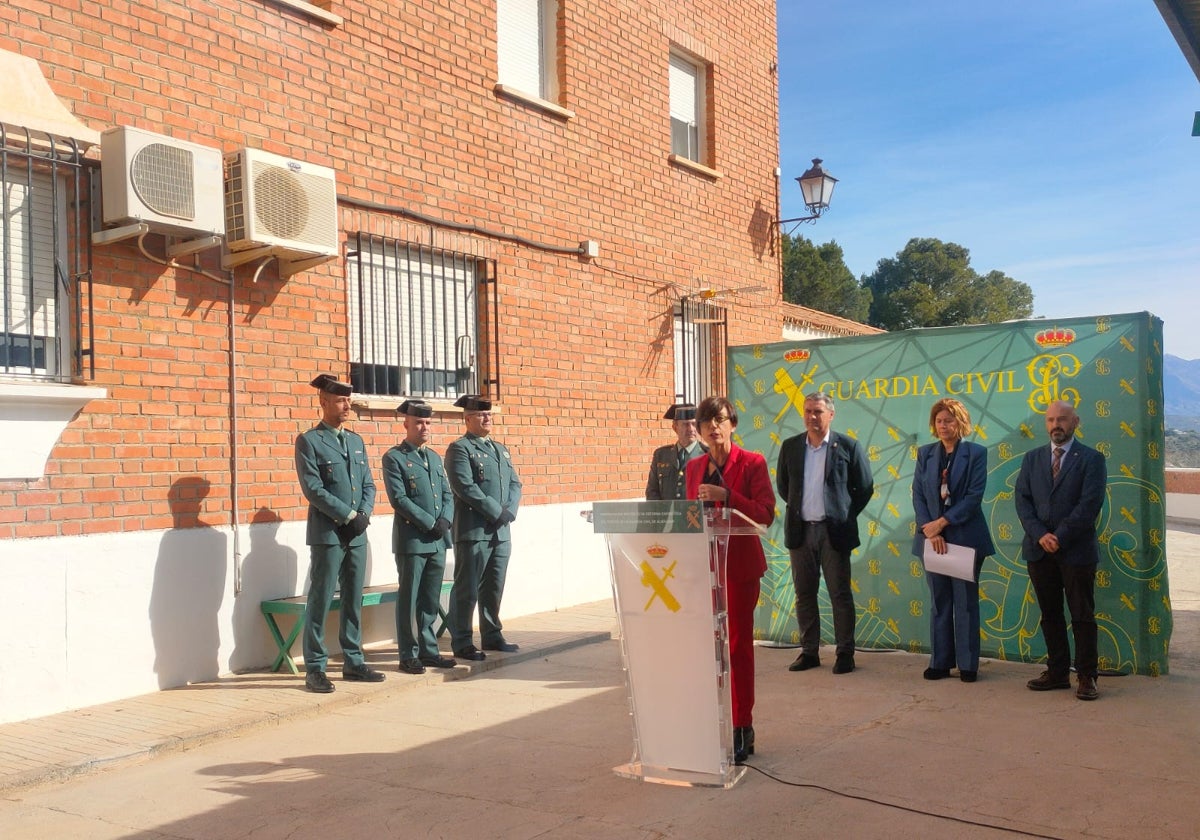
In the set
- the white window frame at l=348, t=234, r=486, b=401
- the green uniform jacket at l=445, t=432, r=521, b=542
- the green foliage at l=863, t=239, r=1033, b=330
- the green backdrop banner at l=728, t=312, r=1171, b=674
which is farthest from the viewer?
the green foliage at l=863, t=239, r=1033, b=330

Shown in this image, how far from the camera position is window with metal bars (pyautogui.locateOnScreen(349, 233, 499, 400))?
31.2 ft

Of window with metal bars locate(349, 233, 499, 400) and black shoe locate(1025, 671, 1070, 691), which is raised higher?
window with metal bars locate(349, 233, 499, 400)

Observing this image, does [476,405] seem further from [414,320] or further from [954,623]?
[954,623]

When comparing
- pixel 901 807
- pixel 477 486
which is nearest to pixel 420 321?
pixel 477 486

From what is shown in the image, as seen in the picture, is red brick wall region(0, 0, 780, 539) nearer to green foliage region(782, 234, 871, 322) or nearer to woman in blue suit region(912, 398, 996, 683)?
woman in blue suit region(912, 398, 996, 683)

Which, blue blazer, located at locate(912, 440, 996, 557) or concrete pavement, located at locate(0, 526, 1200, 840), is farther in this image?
blue blazer, located at locate(912, 440, 996, 557)

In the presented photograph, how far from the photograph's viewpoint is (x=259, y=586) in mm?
8406

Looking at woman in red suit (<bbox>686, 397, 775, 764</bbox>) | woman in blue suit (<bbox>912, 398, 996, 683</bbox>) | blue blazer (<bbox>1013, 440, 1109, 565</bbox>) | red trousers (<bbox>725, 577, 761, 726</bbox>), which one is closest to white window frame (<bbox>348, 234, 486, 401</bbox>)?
woman in red suit (<bbox>686, 397, 775, 764</bbox>)

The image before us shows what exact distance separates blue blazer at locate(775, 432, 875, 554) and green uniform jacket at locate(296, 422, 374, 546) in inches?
122

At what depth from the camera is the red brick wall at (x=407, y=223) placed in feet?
24.8

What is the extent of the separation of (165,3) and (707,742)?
610 centimetres

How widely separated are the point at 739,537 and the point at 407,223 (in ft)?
16.7

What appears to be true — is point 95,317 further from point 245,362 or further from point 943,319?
point 943,319

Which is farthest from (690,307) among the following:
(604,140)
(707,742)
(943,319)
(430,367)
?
(943,319)
